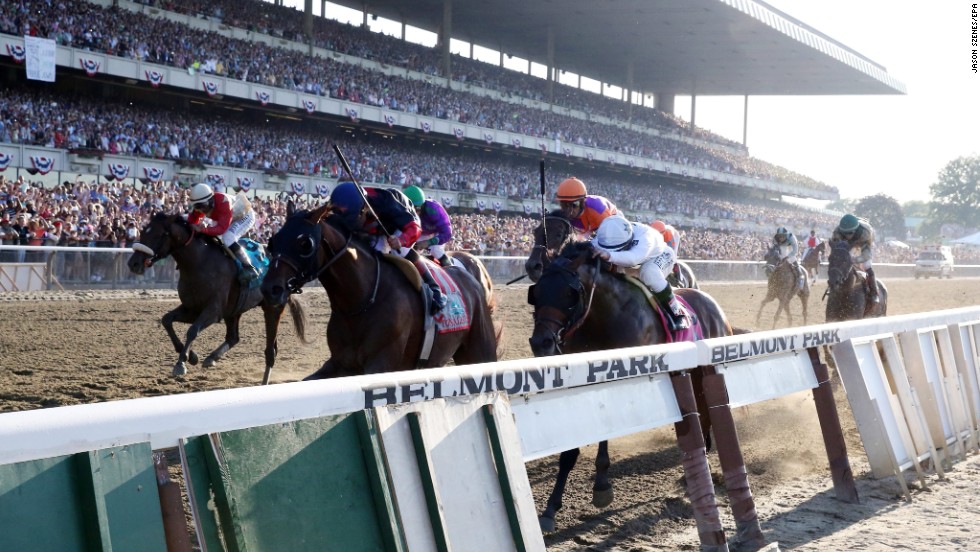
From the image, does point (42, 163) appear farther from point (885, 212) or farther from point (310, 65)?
point (885, 212)

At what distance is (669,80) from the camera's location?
55.7m

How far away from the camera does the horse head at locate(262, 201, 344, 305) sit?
4875mm

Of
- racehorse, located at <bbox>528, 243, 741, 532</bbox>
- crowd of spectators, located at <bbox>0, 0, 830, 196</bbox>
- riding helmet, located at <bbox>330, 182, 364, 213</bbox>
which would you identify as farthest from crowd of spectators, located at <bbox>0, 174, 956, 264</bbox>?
racehorse, located at <bbox>528, 243, 741, 532</bbox>

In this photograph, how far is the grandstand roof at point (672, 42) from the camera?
3994cm

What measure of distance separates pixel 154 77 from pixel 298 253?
73.1 feet

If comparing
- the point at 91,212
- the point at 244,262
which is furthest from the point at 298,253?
the point at 91,212

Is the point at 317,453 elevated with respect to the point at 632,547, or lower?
elevated

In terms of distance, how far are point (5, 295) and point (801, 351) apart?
12904 millimetres

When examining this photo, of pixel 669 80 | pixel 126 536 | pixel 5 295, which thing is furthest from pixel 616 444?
pixel 669 80

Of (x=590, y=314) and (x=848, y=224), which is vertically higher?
(x=848, y=224)

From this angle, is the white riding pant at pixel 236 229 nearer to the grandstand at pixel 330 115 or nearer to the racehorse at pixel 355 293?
the racehorse at pixel 355 293

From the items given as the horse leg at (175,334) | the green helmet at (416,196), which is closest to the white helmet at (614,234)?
the green helmet at (416,196)

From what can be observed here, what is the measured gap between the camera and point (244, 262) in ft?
28.9

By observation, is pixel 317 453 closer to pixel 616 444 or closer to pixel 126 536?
pixel 126 536
